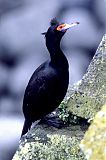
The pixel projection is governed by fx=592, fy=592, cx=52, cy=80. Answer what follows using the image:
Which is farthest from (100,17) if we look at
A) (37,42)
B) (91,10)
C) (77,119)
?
(77,119)

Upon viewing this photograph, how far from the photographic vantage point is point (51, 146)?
3391 mm

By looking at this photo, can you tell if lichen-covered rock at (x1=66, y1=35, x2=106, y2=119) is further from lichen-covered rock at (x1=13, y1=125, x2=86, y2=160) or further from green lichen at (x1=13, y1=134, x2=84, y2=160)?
green lichen at (x1=13, y1=134, x2=84, y2=160)

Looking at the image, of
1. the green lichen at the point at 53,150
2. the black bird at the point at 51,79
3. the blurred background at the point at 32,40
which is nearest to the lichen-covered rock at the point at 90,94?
the green lichen at the point at 53,150

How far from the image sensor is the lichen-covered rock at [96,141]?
7.70ft

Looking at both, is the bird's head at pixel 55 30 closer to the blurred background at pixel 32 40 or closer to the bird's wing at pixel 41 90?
the bird's wing at pixel 41 90

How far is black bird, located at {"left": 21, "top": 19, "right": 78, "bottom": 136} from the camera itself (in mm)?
4570

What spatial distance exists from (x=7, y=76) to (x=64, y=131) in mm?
6598

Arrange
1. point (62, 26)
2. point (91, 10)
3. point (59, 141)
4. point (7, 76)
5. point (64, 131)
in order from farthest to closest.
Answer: point (91, 10)
point (7, 76)
point (62, 26)
point (64, 131)
point (59, 141)

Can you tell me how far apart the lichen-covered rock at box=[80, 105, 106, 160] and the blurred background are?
6.72m

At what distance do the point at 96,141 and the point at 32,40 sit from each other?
8473 millimetres

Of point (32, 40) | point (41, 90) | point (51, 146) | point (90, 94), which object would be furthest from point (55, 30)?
point (32, 40)

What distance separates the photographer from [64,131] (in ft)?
12.1

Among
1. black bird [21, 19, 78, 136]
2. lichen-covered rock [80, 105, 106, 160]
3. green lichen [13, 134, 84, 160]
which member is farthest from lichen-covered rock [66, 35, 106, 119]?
lichen-covered rock [80, 105, 106, 160]

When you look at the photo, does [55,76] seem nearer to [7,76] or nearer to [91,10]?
[7,76]
